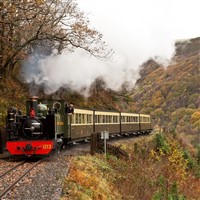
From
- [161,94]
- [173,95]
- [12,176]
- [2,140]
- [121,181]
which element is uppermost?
[161,94]

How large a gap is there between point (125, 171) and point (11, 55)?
9.95 meters

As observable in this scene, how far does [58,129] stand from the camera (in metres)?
15.7

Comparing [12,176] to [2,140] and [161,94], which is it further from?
[161,94]

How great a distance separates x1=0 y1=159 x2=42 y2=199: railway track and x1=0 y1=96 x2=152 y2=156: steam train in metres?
0.79

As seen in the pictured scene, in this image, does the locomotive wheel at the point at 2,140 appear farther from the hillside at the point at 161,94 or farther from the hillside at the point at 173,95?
the hillside at the point at 173,95

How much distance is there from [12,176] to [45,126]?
392 cm

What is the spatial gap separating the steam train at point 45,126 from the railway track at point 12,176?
31.3 inches

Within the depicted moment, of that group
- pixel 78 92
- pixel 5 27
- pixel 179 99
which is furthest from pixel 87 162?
pixel 179 99

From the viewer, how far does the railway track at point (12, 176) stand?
911cm

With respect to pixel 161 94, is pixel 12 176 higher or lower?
lower

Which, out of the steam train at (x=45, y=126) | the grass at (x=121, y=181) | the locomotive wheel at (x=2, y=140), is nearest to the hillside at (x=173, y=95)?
the steam train at (x=45, y=126)

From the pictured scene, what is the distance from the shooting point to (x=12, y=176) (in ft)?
35.9

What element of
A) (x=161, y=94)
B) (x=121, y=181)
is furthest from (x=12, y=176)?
(x=161, y=94)

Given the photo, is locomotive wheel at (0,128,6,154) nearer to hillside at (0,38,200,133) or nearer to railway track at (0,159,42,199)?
railway track at (0,159,42,199)
